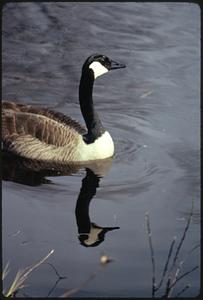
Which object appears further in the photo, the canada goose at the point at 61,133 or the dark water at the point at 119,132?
the canada goose at the point at 61,133

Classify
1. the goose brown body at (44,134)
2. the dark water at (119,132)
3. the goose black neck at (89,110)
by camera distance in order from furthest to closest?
the goose black neck at (89,110) < the goose brown body at (44,134) < the dark water at (119,132)

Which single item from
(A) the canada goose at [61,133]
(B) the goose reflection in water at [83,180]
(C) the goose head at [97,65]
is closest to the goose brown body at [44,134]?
(A) the canada goose at [61,133]

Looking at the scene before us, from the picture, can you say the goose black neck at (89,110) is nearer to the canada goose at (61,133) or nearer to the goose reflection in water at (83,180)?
the canada goose at (61,133)

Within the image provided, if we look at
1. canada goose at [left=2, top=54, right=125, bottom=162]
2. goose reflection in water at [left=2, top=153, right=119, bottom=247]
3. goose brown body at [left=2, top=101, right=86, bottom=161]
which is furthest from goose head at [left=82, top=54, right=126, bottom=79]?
goose reflection in water at [left=2, top=153, right=119, bottom=247]

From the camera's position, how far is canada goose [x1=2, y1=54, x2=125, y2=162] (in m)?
9.09

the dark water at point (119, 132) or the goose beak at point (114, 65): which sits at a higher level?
the goose beak at point (114, 65)

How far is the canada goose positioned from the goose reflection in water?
130 millimetres

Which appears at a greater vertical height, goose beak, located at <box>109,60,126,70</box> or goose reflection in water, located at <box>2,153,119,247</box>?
goose beak, located at <box>109,60,126,70</box>

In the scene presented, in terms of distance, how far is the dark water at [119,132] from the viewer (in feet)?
21.3

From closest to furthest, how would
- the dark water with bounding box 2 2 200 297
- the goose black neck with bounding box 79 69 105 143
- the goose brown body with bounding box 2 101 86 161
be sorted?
the dark water with bounding box 2 2 200 297, the goose brown body with bounding box 2 101 86 161, the goose black neck with bounding box 79 69 105 143

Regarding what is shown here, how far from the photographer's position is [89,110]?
30.5 ft

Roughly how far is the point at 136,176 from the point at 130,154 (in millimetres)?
684

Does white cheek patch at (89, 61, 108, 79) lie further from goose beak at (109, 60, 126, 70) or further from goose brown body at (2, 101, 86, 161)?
goose brown body at (2, 101, 86, 161)

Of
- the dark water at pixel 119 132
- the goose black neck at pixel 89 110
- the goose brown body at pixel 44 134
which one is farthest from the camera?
the goose black neck at pixel 89 110
